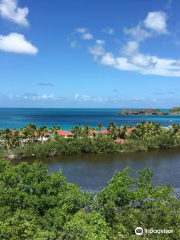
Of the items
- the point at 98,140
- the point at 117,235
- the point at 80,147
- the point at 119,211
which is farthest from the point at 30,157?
the point at 117,235

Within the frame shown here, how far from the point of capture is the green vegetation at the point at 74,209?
13086 mm

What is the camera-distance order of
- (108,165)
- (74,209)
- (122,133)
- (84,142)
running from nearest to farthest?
(74,209), (108,165), (84,142), (122,133)

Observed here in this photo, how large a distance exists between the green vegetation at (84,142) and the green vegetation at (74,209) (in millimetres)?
33261

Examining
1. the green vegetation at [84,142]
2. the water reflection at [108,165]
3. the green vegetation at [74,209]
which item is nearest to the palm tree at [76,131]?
the green vegetation at [84,142]

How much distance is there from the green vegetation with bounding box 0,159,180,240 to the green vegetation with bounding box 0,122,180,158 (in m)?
33.3

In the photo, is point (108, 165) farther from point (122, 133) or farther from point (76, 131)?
point (122, 133)

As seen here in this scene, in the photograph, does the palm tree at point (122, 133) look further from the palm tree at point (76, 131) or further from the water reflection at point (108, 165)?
the palm tree at point (76, 131)

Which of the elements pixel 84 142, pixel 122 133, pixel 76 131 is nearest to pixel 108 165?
pixel 84 142

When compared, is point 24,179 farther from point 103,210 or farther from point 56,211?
point 103,210

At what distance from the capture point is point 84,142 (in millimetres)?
57562

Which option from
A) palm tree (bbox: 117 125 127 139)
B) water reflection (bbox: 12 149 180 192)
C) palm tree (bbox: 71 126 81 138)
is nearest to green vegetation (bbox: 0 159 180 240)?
water reflection (bbox: 12 149 180 192)

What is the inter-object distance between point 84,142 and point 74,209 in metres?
39.7

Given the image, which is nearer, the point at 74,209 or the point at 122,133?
the point at 74,209

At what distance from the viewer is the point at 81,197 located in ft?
59.2
